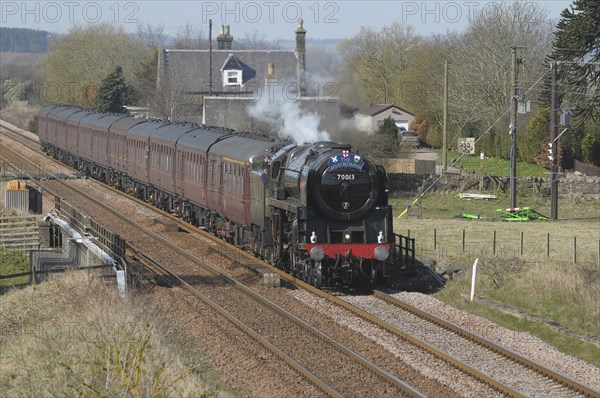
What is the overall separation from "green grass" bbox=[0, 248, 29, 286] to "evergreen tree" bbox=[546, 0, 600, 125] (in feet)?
97.0

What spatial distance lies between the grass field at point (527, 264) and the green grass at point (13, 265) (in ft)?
34.9

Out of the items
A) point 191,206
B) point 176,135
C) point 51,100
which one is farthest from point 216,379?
point 51,100

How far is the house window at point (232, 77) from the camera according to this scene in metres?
91.1

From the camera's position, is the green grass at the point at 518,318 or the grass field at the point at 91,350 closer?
the grass field at the point at 91,350

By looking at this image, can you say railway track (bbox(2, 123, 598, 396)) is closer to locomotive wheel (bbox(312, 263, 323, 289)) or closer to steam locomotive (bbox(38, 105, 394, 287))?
locomotive wheel (bbox(312, 263, 323, 289))

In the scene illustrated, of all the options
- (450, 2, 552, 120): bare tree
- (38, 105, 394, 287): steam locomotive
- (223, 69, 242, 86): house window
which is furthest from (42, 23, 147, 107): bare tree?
(38, 105, 394, 287): steam locomotive

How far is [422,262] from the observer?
25797 millimetres

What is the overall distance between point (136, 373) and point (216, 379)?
323 cm

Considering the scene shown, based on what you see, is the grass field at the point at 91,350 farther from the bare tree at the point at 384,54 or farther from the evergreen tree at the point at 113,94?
the evergreen tree at the point at 113,94

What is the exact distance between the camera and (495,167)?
60906 mm

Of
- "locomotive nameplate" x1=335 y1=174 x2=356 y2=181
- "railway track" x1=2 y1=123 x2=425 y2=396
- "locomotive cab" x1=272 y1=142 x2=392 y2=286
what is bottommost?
"railway track" x1=2 y1=123 x2=425 y2=396

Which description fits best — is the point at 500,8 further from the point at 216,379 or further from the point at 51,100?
the point at 216,379

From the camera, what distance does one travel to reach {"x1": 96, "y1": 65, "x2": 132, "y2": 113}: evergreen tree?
8550 centimetres

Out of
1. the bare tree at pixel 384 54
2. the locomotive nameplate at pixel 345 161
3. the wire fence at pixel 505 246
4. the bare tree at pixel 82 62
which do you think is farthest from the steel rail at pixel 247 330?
the bare tree at pixel 82 62
